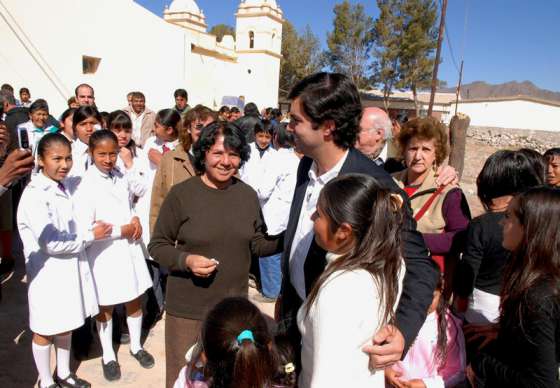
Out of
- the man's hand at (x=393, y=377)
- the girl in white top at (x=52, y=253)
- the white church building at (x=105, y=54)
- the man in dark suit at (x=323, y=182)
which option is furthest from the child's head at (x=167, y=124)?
the white church building at (x=105, y=54)

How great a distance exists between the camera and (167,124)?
4164mm

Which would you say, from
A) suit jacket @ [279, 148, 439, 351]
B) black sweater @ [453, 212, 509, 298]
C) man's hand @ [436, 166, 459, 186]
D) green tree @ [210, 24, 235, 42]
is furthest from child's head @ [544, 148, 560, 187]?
green tree @ [210, 24, 235, 42]

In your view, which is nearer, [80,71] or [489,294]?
[489,294]

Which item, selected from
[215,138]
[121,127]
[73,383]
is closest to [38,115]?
[121,127]

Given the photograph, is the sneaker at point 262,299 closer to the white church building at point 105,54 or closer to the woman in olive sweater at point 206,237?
the woman in olive sweater at point 206,237

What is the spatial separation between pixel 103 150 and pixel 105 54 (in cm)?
1596

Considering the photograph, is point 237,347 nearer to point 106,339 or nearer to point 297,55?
point 106,339

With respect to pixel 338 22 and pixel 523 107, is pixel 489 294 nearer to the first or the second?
pixel 338 22

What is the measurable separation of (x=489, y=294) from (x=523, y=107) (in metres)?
45.2

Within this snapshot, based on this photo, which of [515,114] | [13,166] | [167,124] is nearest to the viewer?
[13,166]

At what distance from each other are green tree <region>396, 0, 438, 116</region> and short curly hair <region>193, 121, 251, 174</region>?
36.5m

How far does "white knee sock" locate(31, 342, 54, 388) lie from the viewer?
271 centimetres

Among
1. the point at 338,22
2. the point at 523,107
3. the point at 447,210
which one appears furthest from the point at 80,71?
the point at 523,107

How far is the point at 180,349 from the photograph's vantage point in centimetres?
226
